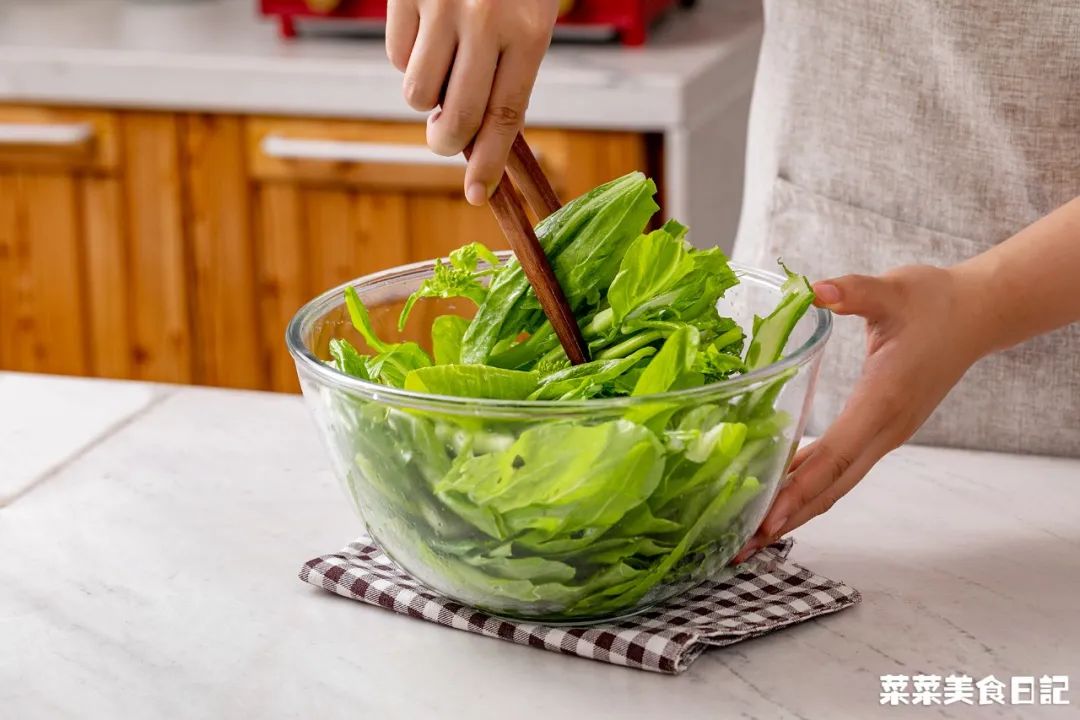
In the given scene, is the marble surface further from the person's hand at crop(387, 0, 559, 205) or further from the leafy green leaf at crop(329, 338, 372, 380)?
the person's hand at crop(387, 0, 559, 205)

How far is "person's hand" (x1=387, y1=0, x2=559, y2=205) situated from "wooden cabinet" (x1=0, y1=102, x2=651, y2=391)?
1218 millimetres

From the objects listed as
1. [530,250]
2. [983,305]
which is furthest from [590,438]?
[983,305]

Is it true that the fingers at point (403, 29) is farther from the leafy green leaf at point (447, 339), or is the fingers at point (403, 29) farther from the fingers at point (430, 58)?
the leafy green leaf at point (447, 339)

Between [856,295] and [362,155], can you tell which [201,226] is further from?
[856,295]

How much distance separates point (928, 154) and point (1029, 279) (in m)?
0.34

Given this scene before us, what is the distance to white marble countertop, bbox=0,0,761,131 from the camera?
198cm

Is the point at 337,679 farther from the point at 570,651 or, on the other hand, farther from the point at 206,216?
the point at 206,216

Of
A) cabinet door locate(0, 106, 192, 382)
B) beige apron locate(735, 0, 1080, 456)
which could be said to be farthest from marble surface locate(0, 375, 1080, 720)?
cabinet door locate(0, 106, 192, 382)

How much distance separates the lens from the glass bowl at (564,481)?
29.0 inches

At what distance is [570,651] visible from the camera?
0.81 metres

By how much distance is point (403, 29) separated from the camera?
85cm

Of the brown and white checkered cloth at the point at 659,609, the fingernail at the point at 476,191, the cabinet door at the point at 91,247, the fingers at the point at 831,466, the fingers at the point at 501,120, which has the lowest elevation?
the cabinet door at the point at 91,247

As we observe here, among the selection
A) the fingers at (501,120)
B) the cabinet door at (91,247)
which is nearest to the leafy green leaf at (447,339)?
the fingers at (501,120)

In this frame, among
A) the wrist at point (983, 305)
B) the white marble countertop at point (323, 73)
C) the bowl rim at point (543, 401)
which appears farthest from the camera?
the white marble countertop at point (323, 73)
